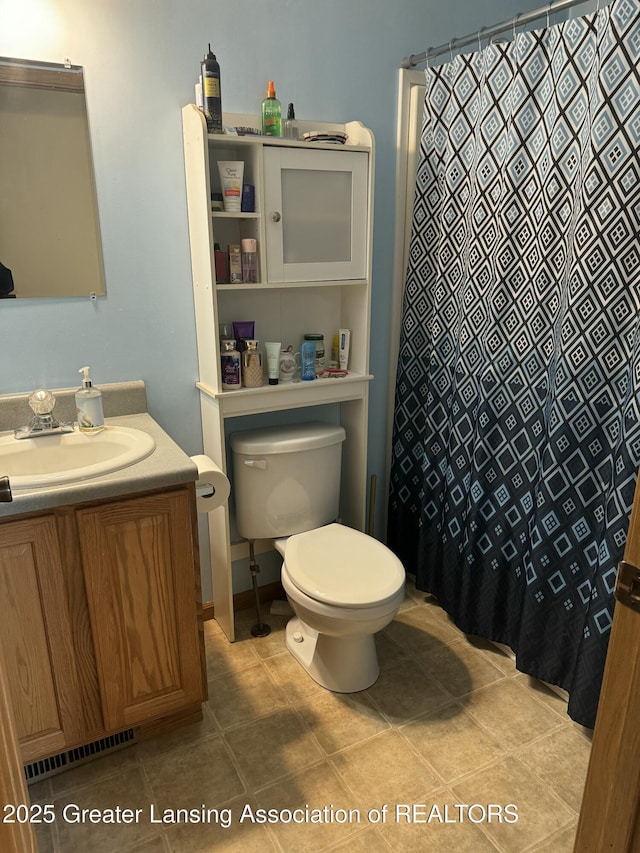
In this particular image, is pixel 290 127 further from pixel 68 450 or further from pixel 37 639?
pixel 37 639

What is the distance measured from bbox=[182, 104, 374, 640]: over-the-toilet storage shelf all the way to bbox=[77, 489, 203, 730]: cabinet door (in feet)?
1.56

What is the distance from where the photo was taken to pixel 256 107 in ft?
6.50

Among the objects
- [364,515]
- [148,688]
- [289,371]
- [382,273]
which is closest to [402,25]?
[382,273]

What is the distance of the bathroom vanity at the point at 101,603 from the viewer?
1.44 meters

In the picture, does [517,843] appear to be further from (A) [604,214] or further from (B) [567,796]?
(A) [604,214]

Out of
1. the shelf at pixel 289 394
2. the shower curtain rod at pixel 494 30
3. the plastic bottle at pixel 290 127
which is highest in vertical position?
the shower curtain rod at pixel 494 30

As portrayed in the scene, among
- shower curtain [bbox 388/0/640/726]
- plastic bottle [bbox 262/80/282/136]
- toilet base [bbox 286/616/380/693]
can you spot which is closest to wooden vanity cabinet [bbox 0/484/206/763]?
toilet base [bbox 286/616/380/693]

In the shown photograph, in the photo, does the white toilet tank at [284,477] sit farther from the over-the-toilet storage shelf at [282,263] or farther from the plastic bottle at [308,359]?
the plastic bottle at [308,359]

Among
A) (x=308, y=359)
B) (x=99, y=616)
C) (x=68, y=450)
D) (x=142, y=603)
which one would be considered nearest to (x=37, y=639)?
(x=99, y=616)

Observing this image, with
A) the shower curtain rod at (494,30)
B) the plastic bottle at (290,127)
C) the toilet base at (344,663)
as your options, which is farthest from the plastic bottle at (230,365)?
the shower curtain rod at (494,30)

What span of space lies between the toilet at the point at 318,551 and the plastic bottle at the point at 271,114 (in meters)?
1.00

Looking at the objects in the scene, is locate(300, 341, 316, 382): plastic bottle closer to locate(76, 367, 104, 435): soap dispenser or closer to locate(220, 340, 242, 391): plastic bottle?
locate(220, 340, 242, 391): plastic bottle

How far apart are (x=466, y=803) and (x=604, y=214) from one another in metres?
1.58

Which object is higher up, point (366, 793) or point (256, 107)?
point (256, 107)
